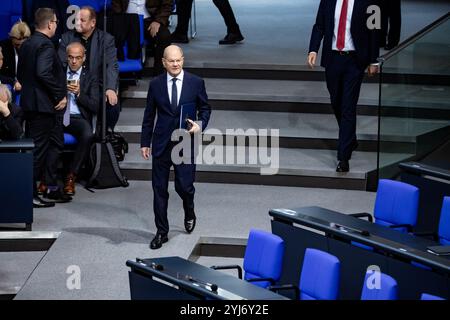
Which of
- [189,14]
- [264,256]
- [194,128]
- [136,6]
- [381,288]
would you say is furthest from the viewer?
[189,14]

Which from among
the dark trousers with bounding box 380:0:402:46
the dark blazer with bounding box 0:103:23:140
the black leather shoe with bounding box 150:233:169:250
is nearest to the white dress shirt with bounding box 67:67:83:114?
the dark blazer with bounding box 0:103:23:140

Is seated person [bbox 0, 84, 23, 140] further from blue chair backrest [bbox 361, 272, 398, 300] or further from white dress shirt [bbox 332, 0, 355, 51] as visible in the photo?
blue chair backrest [bbox 361, 272, 398, 300]

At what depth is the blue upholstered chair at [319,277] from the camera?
6461mm

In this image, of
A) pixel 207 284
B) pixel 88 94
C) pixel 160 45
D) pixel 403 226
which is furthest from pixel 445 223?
pixel 160 45

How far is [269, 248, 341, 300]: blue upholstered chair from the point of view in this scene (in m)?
6.46

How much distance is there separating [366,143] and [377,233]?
348 cm

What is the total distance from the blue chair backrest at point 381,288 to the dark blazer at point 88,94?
445cm

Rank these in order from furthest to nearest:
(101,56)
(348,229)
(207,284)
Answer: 1. (101,56)
2. (348,229)
3. (207,284)

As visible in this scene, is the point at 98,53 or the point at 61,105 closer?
the point at 61,105

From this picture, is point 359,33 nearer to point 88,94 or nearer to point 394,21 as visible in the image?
point 394,21

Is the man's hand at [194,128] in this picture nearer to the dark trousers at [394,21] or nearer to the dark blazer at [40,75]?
the dark blazer at [40,75]

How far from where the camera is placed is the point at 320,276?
653 centimetres

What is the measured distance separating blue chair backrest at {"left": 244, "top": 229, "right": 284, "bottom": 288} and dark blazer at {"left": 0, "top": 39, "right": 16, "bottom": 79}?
4.50 metres

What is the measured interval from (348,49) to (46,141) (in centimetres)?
272
